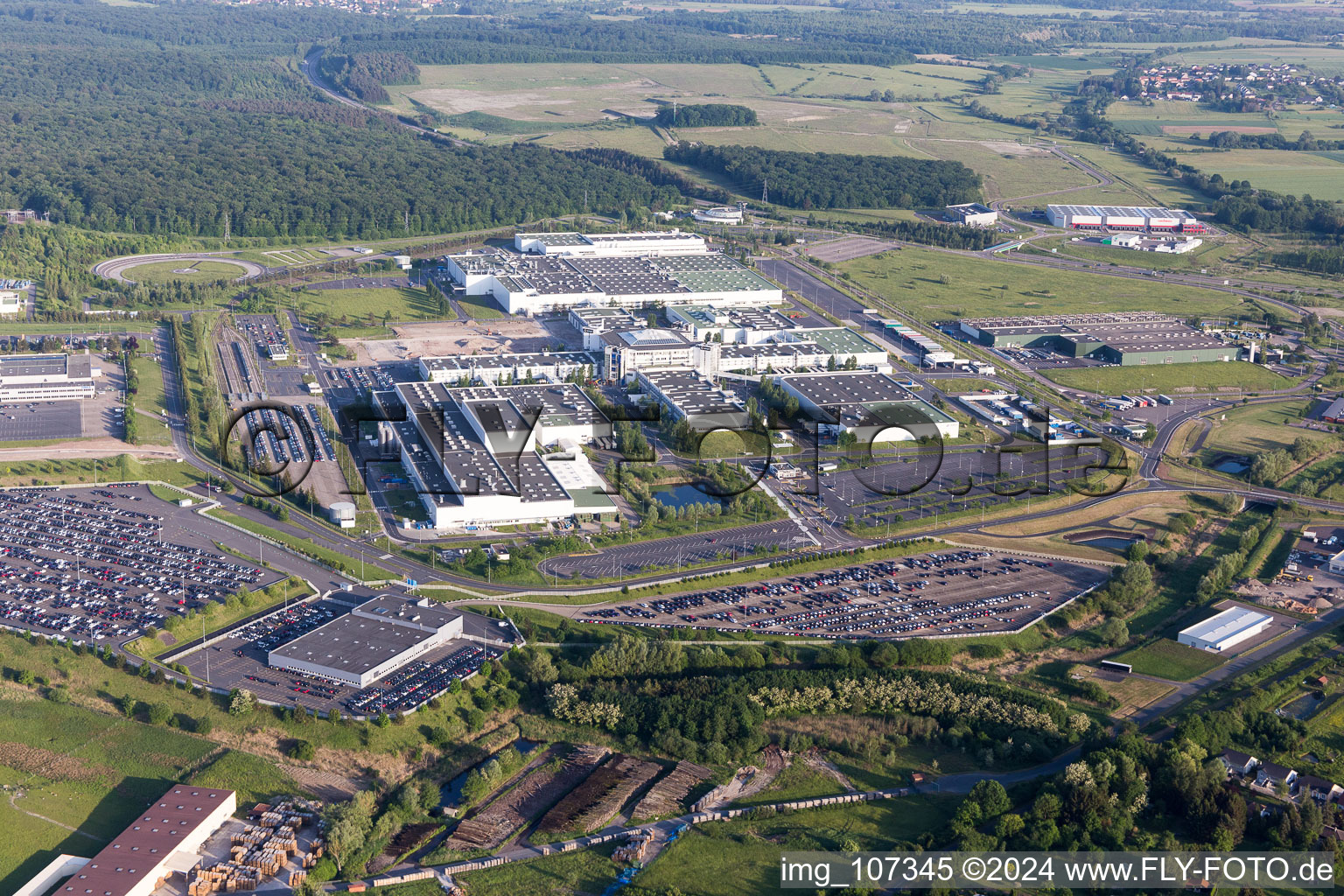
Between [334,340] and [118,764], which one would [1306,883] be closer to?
[118,764]

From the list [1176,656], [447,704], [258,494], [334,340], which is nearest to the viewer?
[447,704]

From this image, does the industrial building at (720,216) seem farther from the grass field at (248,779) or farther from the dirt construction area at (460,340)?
the grass field at (248,779)

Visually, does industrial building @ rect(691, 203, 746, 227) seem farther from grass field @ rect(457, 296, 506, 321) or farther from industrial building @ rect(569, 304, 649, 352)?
industrial building @ rect(569, 304, 649, 352)

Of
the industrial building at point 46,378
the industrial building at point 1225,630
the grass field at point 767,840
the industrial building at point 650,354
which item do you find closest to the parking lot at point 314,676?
the grass field at point 767,840

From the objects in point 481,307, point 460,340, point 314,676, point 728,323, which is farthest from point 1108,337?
point 314,676

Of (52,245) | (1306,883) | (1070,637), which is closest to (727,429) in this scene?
(1070,637)

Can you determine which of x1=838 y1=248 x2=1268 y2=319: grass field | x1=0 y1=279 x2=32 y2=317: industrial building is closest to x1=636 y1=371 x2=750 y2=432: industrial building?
x1=838 y1=248 x2=1268 y2=319: grass field
